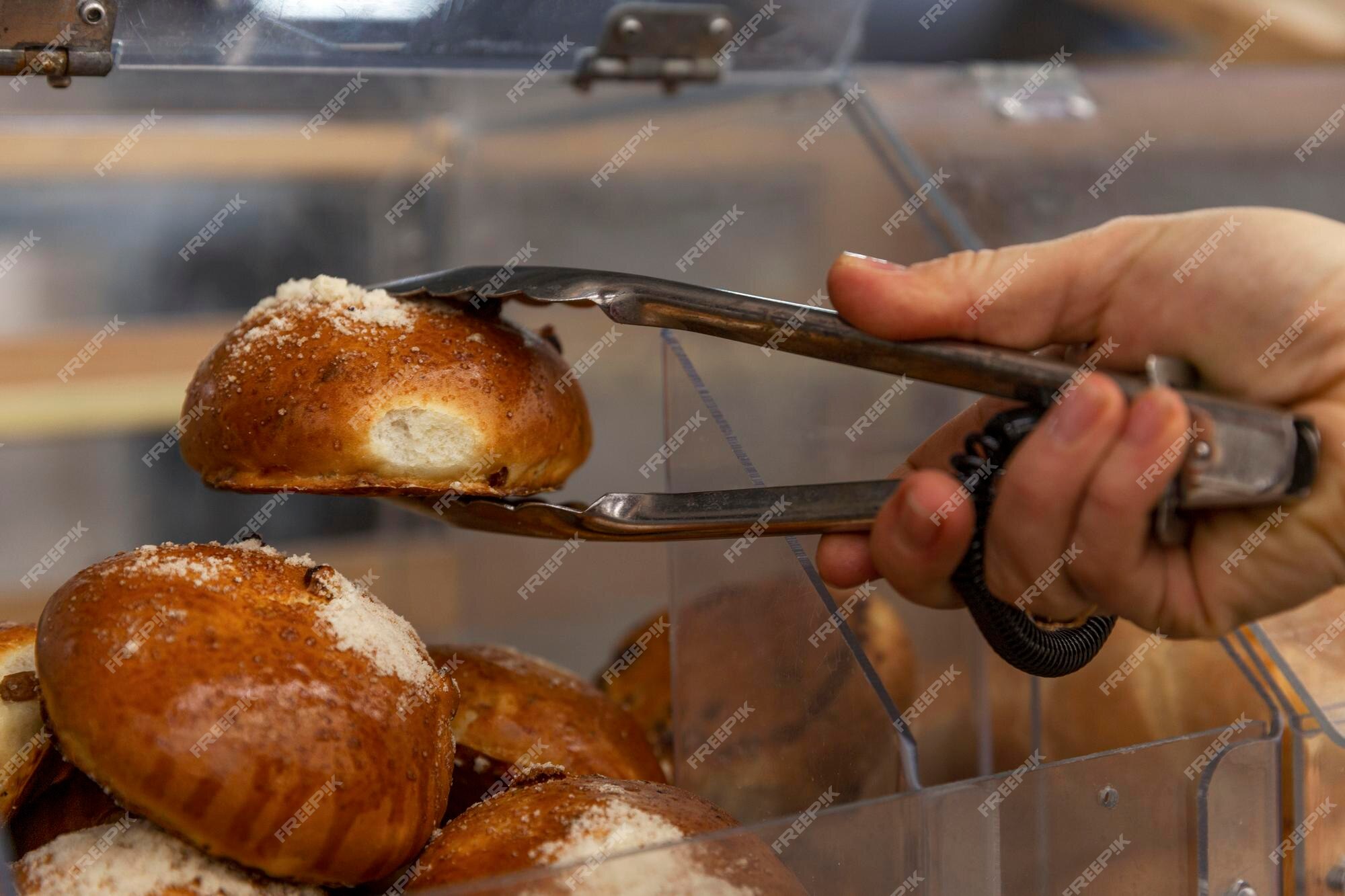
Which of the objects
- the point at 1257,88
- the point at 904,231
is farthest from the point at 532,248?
the point at 1257,88

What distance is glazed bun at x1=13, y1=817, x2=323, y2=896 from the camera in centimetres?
72

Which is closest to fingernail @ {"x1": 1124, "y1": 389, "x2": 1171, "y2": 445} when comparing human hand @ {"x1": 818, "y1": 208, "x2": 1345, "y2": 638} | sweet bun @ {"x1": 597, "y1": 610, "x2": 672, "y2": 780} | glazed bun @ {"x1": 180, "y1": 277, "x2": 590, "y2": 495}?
human hand @ {"x1": 818, "y1": 208, "x2": 1345, "y2": 638}

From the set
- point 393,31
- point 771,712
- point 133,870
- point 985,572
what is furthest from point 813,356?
point 393,31

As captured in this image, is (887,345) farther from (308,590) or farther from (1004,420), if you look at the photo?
(308,590)

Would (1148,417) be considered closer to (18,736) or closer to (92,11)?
(18,736)

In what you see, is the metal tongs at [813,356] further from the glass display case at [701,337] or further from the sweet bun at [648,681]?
the sweet bun at [648,681]

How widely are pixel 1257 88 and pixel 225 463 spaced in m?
1.69

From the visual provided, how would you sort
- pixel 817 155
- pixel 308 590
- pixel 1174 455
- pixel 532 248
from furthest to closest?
1. pixel 532 248
2. pixel 817 155
3. pixel 308 590
4. pixel 1174 455

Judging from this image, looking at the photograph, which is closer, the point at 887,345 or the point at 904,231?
the point at 887,345

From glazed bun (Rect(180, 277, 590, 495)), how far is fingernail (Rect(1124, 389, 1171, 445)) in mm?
456

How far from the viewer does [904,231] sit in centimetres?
146

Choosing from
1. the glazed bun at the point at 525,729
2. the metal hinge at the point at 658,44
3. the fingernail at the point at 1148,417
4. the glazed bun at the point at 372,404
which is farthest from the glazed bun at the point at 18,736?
Result: the metal hinge at the point at 658,44

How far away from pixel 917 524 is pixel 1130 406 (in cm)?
16

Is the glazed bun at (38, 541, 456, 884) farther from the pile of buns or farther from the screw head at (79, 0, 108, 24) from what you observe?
the screw head at (79, 0, 108, 24)
